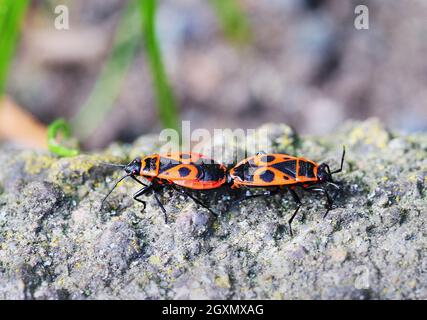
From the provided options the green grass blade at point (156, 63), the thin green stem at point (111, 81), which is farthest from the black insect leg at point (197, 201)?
the thin green stem at point (111, 81)

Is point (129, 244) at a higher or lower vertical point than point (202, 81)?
lower

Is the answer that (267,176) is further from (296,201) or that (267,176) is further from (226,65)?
(226,65)

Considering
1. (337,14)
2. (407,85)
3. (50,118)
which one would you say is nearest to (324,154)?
(407,85)

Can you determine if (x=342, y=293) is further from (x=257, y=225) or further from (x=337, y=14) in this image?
(x=337, y=14)

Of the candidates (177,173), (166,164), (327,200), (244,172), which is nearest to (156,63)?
(166,164)

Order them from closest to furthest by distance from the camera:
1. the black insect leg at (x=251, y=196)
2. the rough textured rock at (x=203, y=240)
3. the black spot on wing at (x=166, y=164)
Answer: the rough textured rock at (x=203, y=240) → the black insect leg at (x=251, y=196) → the black spot on wing at (x=166, y=164)

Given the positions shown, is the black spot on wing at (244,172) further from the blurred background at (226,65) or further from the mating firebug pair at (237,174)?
the blurred background at (226,65)

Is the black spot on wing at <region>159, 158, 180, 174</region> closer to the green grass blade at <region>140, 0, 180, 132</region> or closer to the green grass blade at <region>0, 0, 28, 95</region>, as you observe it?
the green grass blade at <region>140, 0, 180, 132</region>
